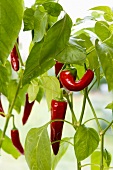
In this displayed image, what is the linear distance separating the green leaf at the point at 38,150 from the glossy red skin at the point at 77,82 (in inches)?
4.8

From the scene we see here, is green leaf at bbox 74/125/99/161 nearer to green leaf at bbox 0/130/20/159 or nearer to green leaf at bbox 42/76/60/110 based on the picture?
green leaf at bbox 42/76/60/110

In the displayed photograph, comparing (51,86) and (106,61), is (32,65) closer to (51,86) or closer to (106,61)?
(106,61)

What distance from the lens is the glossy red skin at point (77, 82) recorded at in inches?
27.4

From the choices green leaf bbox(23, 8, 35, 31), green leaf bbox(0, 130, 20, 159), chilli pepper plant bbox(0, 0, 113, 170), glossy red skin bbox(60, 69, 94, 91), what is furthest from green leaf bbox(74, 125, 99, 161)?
green leaf bbox(0, 130, 20, 159)

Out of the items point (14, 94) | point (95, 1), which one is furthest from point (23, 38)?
point (14, 94)

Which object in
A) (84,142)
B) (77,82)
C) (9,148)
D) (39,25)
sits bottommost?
(9,148)

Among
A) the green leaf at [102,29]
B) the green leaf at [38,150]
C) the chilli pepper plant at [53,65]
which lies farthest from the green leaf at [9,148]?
the green leaf at [102,29]

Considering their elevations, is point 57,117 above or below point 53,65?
below

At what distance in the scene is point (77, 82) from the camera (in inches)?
27.6

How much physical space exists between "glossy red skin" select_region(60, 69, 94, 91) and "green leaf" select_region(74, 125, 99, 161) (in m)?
0.11

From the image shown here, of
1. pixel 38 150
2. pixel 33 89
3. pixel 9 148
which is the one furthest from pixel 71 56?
pixel 9 148

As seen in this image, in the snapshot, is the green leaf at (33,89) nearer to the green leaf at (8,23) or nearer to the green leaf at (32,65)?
the green leaf at (32,65)

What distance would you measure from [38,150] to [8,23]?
0.29 meters

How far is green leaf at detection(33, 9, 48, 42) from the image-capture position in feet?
2.10
